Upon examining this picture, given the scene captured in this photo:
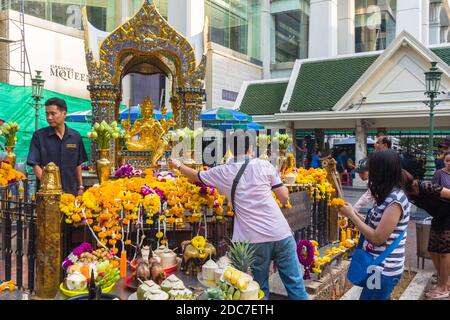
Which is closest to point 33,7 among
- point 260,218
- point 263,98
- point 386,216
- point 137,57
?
point 263,98

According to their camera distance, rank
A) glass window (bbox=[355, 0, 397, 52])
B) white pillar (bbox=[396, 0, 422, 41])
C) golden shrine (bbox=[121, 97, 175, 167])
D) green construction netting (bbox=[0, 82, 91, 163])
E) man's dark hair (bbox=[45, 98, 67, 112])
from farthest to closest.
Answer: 1. glass window (bbox=[355, 0, 397, 52])
2. white pillar (bbox=[396, 0, 422, 41])
3. green construction netting (bbox=[0, 82, 91, 163])
4. golden shrine (bbox=[121, 97, 175, 167])
5. man's dark hair (bbox=[45, 98, 67, 112])

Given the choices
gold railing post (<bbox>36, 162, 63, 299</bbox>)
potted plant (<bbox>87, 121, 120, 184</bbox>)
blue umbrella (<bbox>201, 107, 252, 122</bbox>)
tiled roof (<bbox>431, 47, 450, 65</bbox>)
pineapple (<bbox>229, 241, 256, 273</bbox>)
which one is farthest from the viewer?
tiled roof (<bbox>431, 47, 450, 65</bbox>)

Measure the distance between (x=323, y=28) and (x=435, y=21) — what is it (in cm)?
1289

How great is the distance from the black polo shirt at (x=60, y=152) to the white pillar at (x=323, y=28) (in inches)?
756

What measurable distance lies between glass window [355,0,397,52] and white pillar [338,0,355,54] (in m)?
3.02

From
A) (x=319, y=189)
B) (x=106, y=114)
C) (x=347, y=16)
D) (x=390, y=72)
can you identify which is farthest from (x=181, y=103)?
(x=347, y=16)

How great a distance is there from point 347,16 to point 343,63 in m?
7.73

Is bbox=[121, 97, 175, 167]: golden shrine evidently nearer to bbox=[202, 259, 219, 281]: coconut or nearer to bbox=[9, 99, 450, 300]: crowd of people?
bbox=[9, 99, 450, 300]: crowd of people

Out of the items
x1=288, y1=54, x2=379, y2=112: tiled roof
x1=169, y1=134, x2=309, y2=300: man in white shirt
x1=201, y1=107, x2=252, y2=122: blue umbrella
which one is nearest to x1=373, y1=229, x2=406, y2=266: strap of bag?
x1=169, y1=134, x2=309, y2=300: man in white shirt

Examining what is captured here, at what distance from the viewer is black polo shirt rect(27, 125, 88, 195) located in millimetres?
4848

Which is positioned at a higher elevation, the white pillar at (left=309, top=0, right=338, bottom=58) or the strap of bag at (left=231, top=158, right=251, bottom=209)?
the white pillar at (left=309, top=0, right=338, bottom=58)

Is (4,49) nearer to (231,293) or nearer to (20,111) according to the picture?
(20,111)

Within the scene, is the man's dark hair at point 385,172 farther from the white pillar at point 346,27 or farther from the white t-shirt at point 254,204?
the white pillar at point 346,27

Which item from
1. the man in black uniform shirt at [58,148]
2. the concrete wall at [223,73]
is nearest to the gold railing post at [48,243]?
the man in black uniform shirt at [58,148]
